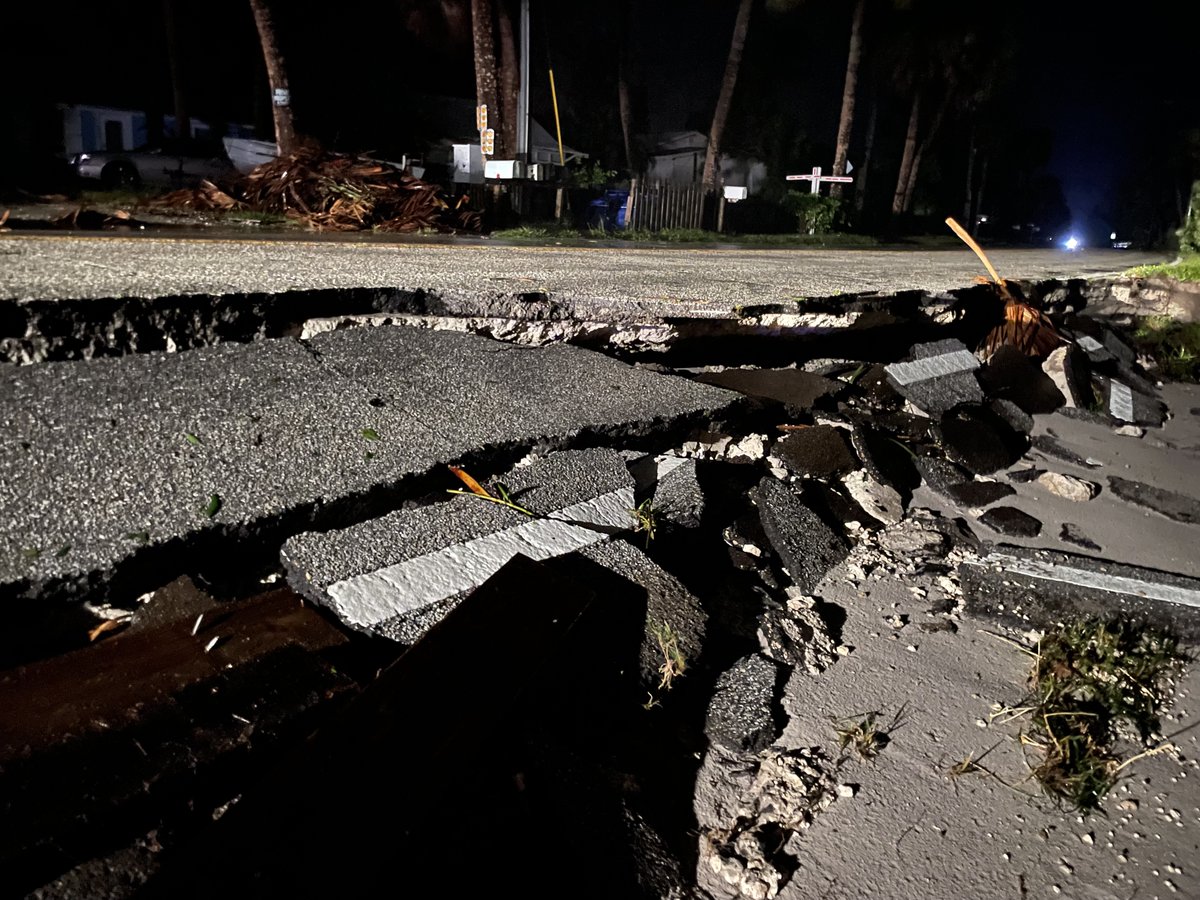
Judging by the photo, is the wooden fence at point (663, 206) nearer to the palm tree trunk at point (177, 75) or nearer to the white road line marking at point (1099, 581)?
the palm tree trunk at point (177, 75)

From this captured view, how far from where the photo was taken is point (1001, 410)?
4141mm

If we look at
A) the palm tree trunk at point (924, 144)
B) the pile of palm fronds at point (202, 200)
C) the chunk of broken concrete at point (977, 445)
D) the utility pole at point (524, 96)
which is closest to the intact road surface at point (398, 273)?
the chunk of broken concrete at point (977, 445)

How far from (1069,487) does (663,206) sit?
14746mm

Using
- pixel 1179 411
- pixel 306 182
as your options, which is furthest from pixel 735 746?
pixel 306 182

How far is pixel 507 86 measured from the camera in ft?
51.9

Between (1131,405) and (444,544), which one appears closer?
(444,544)

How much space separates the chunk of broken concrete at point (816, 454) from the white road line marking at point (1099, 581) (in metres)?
0.68

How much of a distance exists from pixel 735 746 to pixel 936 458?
2229mm

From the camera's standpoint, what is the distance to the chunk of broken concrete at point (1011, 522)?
3.01 metres

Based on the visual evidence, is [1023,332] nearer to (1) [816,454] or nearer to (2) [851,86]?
(1) [816,454]

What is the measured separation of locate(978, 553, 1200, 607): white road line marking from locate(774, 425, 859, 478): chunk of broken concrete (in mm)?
676

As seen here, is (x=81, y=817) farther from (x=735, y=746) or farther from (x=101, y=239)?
(x=101, y=239)

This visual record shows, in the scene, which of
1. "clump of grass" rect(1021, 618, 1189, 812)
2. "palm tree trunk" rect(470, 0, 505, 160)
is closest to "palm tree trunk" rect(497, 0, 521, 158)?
"palm tree trunk" rect(470, 0, 505, 160)

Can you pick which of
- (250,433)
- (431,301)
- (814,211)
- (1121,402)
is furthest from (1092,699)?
(814,211)
